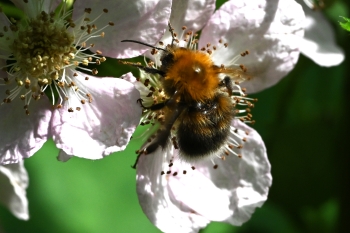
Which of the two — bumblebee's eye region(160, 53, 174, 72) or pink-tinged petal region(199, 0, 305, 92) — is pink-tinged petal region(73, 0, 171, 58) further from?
pink-tinged petal region(199, 0, 305, 92)

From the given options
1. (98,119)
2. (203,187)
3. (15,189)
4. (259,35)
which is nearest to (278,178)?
(203,187)

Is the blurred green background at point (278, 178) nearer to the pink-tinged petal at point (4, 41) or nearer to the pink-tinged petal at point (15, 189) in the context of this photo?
the pink-tinged petal at point (15, 189)

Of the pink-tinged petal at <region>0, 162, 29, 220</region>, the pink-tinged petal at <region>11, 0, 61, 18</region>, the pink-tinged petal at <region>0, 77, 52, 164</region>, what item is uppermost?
the pink-tinged petal at <region>11, 0, 61, 18</region>

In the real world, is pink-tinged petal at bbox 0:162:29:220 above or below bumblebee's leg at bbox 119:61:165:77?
below

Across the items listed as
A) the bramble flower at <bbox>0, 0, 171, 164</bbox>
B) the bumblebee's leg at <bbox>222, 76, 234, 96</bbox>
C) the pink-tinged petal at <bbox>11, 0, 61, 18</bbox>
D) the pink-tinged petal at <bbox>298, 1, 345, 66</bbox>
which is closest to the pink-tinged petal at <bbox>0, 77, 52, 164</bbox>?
the bramble flower at <bbox>0, 0, 171, 164</bbox>

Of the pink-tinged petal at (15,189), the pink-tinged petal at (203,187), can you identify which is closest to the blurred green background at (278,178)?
the pink-tinged petal at (15,189)

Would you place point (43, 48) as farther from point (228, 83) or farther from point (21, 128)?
point (228, 83)
